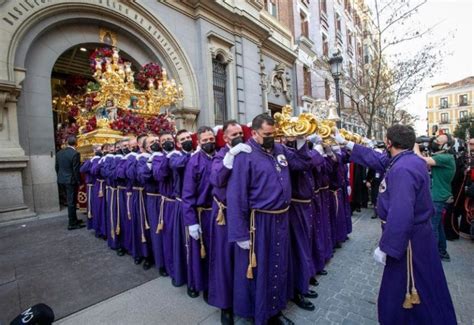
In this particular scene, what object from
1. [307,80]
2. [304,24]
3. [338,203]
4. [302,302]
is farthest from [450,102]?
[302,302]

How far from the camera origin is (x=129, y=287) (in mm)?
3541

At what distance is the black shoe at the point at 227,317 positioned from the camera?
2723 millimetres

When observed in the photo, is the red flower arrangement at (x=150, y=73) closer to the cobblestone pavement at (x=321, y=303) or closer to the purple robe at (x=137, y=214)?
the purple robe at (x=137, y=214)

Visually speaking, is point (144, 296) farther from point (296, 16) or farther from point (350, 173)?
point (296, 16)

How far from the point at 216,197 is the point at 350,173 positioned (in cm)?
623

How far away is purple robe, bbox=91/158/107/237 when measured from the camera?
5.38m

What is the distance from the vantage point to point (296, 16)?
19.8 meters

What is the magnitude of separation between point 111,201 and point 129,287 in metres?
1.96

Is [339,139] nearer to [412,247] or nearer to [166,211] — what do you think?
[412,247]

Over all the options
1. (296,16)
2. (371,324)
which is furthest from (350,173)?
(296,16)

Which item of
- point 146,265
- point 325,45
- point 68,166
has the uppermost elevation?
point 325,45

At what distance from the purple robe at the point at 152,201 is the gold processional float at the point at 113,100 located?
120 inches

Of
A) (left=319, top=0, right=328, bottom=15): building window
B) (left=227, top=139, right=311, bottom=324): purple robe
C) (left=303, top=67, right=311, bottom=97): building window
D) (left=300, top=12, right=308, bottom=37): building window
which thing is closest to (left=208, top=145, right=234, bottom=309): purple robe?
(left=227, top=139, right=311, bottom=324): purple robe

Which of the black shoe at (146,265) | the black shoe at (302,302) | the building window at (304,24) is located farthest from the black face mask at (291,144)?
the building window at (304,24)
